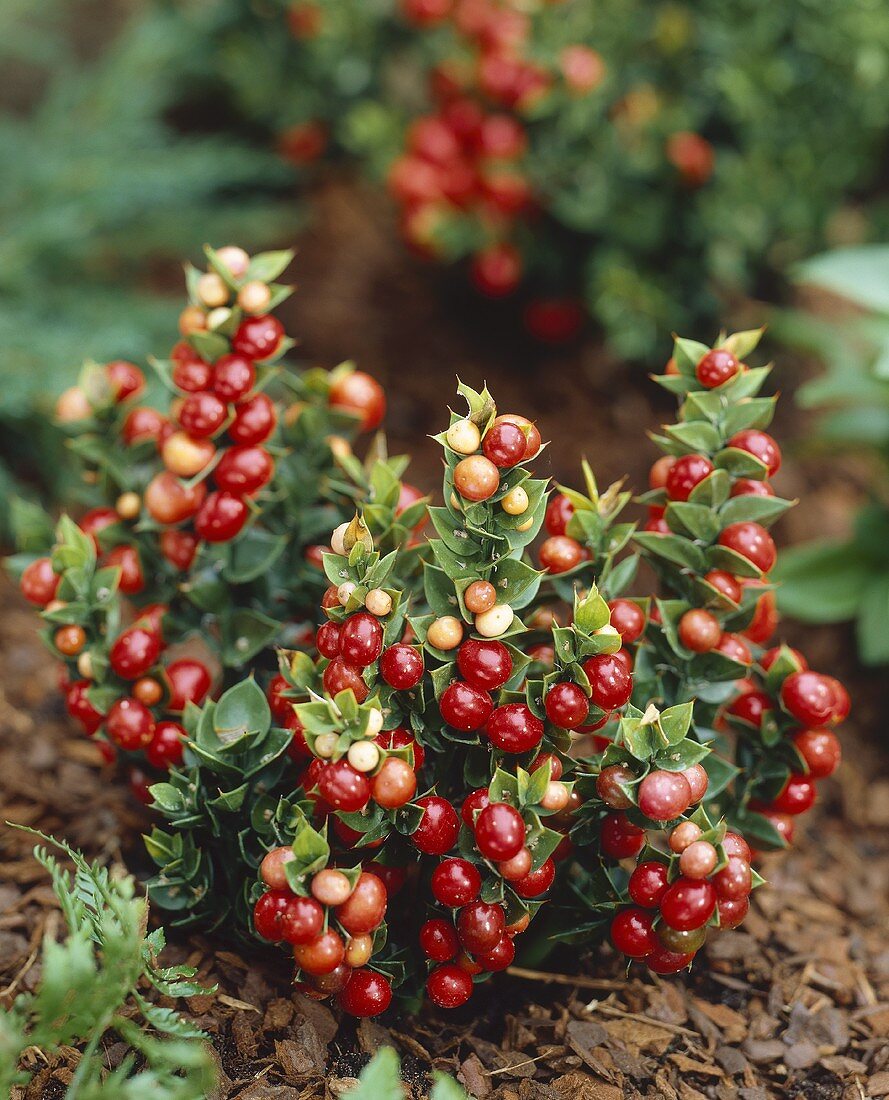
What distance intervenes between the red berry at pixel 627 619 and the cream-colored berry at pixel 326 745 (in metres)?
0.39

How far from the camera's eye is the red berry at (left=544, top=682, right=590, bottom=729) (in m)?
1.18

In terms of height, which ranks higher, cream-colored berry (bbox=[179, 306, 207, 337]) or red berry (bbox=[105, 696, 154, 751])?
cream-colored berry (bbox=[179, 306, 207, 337])

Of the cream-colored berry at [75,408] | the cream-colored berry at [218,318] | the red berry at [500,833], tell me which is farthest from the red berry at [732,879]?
the cream-colored berry at [75,408]

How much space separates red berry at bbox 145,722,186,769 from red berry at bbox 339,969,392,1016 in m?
0.37

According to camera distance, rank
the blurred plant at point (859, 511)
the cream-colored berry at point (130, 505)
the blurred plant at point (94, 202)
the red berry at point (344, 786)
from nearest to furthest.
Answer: the red berry at point (344, 786) < the cream-colored berry at point (130, 505) < the blurred plant at point (859, 511) < the blurred plant at point (94, 202)

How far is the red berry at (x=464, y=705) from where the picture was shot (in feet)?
3.92

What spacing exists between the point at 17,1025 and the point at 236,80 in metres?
2.57

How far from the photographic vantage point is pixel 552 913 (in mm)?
1391

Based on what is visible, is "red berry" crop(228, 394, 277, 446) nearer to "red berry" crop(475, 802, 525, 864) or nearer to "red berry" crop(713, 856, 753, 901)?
"red berry" crop(475, 802, 525, 864)

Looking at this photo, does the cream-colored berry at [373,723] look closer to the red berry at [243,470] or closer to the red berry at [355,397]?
the red berry at [243,470]

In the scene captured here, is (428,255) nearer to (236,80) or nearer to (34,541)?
(236,80)

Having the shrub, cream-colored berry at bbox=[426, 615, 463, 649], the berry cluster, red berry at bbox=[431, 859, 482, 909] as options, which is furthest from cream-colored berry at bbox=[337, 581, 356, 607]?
the berry cluster

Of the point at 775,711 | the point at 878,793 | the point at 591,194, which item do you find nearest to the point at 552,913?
the point at 775,711

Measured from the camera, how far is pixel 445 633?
1.19m
